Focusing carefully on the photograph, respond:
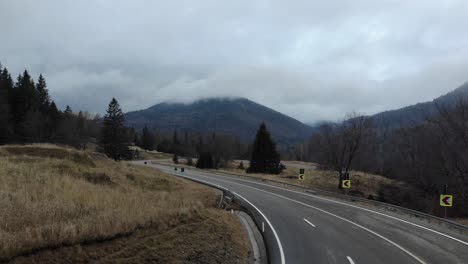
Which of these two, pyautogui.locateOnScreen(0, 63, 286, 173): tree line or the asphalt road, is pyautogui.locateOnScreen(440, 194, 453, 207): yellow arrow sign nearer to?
the asphalt road

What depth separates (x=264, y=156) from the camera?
6325 cm

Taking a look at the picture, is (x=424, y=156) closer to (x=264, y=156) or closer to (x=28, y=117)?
(x=264, y=156)

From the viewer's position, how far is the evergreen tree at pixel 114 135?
278 feet

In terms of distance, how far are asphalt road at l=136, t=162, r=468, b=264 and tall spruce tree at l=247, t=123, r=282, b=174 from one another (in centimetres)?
3619

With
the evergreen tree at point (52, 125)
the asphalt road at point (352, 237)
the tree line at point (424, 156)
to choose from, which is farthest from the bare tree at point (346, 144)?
the evergreen tree at point (52, 125)

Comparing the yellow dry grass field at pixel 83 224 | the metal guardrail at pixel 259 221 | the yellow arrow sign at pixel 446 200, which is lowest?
the metal guardrail at pixel 259 221

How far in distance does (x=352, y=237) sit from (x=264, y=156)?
153 ft

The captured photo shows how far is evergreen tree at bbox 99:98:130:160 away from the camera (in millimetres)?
84875

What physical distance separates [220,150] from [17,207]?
73.5 m

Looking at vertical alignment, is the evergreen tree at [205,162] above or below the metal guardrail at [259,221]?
above

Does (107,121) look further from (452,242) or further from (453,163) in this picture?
(452,242)

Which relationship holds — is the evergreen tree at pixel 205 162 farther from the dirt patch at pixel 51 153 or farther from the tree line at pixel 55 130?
the dirt patch at pixel 51 153

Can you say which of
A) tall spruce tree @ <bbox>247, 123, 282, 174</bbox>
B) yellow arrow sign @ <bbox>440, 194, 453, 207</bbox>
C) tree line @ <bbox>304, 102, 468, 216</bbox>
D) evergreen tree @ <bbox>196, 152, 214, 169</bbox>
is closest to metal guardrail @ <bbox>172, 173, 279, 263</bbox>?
yellow arrow sign @ <bbox>440, 194, 453, 207</bbox>

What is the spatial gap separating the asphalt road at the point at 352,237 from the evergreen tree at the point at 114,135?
6508cm
